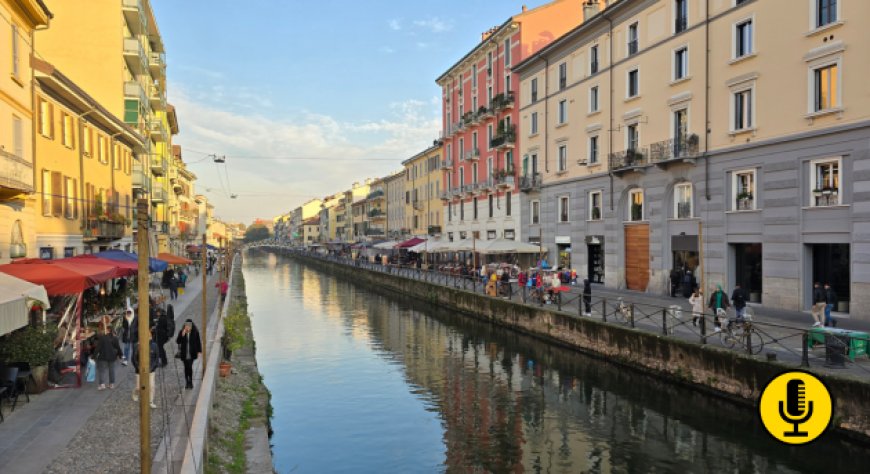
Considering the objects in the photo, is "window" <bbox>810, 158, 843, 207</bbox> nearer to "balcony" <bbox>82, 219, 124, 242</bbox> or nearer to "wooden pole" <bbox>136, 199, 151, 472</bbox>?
"wooden pole" <bbox>136, 199, 151, 472</bbox>

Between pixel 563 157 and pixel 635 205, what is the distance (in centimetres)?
758

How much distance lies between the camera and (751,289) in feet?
76.3

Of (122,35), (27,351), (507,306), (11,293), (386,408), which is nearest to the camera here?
(11,293)

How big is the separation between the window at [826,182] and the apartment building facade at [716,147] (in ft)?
0.15

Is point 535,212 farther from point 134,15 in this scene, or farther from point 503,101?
point 134,15

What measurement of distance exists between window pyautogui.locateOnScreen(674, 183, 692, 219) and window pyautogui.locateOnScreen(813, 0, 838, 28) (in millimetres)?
7979

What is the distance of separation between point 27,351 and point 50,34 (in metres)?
25.7

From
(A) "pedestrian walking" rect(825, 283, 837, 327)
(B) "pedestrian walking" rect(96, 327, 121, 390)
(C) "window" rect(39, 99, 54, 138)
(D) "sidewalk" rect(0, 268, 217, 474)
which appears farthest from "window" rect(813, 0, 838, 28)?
(C) "window" rect(39, 99, 54, 138)

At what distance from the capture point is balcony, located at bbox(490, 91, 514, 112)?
42500 millimetres

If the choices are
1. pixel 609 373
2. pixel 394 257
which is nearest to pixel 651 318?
pixel 609 373

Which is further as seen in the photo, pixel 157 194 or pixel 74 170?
pixel 157 194

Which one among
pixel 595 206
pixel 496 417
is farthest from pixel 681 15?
pixel 496 417

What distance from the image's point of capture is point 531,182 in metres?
39.2

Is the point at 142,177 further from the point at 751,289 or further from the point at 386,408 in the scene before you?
the point at 751,289
